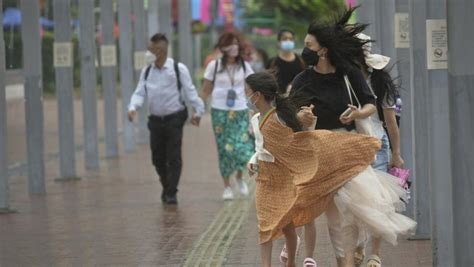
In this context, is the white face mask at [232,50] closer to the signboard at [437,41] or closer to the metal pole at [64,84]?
the metal pole at [64,84]

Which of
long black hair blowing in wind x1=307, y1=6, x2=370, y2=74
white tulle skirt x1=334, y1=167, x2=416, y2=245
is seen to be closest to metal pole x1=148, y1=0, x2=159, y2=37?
long black hair blowing in wind x1=307, y1=6, x2=370, y2=74

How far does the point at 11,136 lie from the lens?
2044cm

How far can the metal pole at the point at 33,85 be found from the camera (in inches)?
624

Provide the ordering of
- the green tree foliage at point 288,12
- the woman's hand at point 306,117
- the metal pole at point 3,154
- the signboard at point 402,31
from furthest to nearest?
1. the green tree foliage at point 288,12
2. the metal pole at point 3,154
3. the signboard at point 402,31
4. the woman's hand at point 306,117

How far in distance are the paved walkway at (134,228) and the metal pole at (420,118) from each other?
312 mm

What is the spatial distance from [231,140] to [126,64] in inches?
349

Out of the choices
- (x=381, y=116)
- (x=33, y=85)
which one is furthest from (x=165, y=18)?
(x=381, y=116)

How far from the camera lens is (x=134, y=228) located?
1300cm

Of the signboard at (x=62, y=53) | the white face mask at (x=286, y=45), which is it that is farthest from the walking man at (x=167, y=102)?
the signboard at (x=62, y=53)

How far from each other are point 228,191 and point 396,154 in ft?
19.3

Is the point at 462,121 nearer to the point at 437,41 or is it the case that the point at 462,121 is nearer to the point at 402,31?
the point at 437,41

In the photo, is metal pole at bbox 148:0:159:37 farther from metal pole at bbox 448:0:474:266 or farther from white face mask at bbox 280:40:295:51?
metal pole at bbox 448:0:474:266

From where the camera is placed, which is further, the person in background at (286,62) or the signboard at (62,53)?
the signboard at (62,53)

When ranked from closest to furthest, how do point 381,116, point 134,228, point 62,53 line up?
point 381,116
point 134,228
point 62,53
